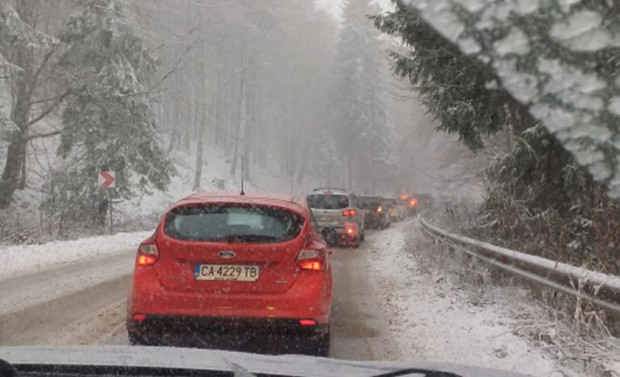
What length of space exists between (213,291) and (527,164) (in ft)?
22.3

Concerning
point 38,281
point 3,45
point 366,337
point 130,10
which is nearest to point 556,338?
point 366,337

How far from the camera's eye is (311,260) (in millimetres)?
5238

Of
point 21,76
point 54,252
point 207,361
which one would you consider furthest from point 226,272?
point 21,76

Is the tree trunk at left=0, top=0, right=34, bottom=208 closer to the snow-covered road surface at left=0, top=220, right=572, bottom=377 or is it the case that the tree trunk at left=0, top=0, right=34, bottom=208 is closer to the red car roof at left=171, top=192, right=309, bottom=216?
the snow-covered road surface at left=0, top=220, right=572, bottom=377

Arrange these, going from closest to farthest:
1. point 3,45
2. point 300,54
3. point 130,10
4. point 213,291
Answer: point 213,291, point 3,45, point 130,10, point 300,54

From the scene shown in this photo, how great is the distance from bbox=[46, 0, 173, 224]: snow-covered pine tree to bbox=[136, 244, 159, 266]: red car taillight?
17444 mm

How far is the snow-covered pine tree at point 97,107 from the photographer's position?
856 inches

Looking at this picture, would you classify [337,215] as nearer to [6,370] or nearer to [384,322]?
[384,322]

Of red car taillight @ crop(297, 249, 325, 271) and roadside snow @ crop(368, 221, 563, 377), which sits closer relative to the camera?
red car taillight @ crop(297, 249, 325, 271)

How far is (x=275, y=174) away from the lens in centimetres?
6256

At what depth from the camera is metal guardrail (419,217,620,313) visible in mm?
4738

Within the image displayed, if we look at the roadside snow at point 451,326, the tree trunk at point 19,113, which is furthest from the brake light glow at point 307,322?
the tree trunk at point 19,113

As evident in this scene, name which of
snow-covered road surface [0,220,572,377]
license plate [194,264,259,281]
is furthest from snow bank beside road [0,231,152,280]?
license plate [194,264,259,281]

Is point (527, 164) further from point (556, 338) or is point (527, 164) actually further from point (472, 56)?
point (556, 338)
